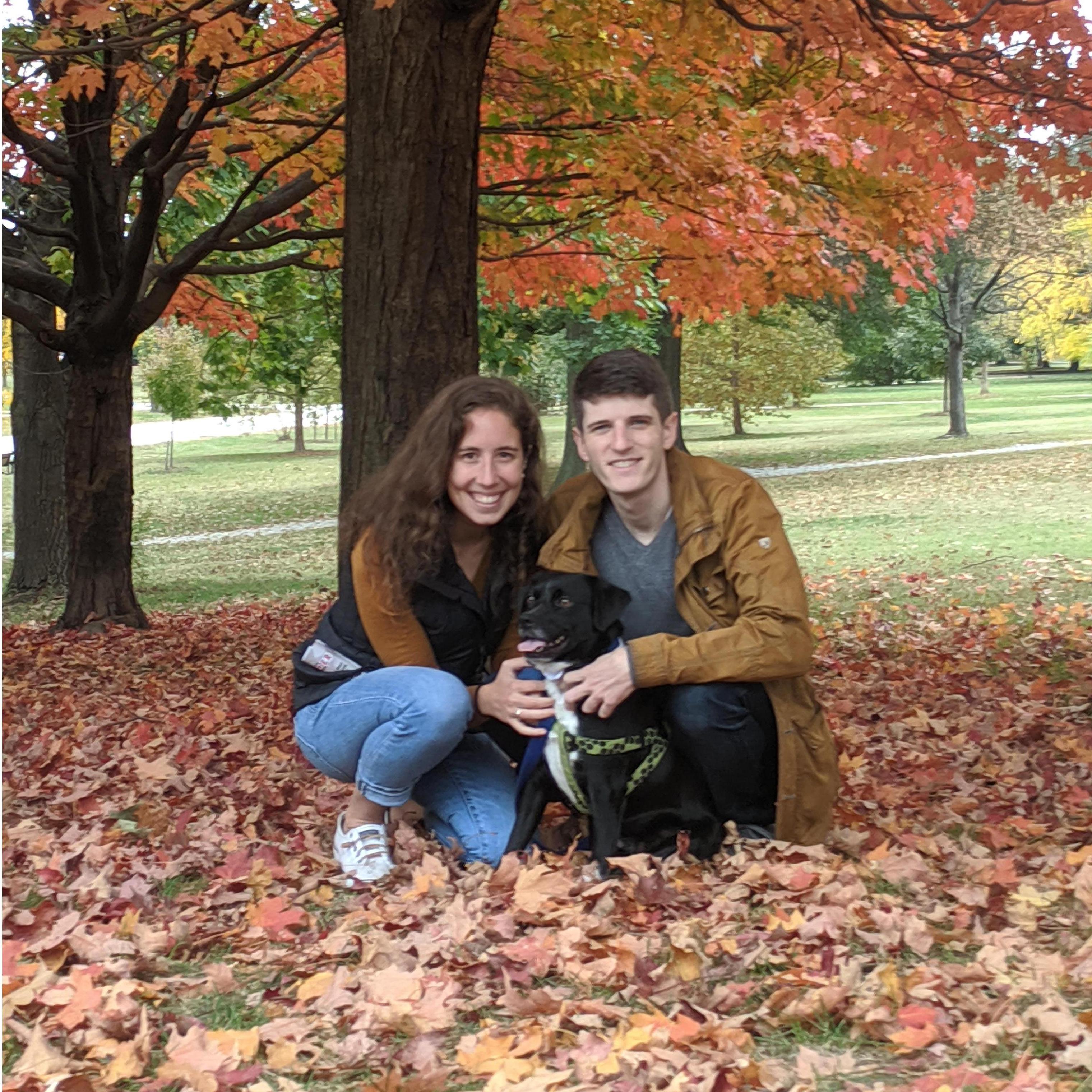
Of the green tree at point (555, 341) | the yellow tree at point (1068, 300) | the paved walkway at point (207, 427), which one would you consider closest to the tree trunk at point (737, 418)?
the green tree at point (555, 341)

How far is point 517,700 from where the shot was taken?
3.76 metres

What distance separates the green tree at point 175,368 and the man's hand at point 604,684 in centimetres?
3495

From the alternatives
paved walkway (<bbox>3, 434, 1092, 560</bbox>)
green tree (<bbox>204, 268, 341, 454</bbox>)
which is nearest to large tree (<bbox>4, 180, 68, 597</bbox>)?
green tree (<bbox>204, 268, 341, 454</bbox>)

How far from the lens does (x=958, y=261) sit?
103 feet

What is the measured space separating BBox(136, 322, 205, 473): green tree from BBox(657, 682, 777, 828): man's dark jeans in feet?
114

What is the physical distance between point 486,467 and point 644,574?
23.0 inches

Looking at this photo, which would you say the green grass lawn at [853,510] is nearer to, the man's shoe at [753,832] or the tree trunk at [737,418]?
the tree trunk at [737,418]

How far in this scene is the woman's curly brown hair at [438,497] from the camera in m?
3.84

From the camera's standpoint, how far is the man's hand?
11.7 feet

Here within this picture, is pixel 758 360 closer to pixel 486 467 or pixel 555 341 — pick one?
pixel 555 341

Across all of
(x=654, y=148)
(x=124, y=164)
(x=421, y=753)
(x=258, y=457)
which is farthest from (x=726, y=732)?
(x=258, y=457)

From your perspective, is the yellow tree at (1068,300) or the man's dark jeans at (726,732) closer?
the man's dark jeans at (726,732)

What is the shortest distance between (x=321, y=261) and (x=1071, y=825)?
1006cm

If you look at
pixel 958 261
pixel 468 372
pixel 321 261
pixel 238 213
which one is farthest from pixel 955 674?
pixel 958 261
